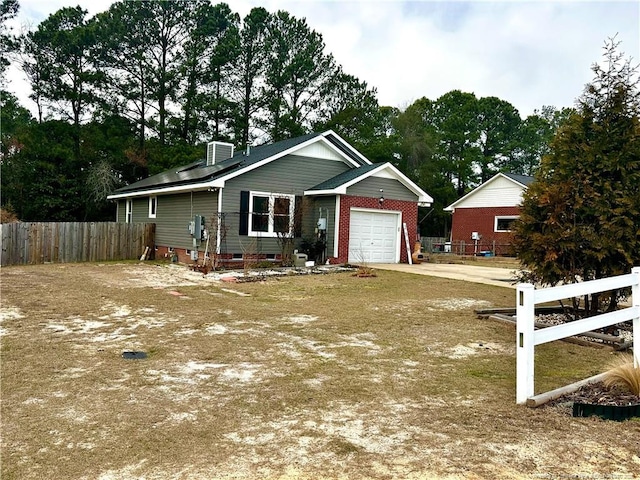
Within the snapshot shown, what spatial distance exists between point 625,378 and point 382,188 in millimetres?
14428

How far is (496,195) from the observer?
1235 inches

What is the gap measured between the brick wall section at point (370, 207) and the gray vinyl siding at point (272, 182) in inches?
70.4

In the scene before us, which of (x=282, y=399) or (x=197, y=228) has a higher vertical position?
(x=197, y=228)

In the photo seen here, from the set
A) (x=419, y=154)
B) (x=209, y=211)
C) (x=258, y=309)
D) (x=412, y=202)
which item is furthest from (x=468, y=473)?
(x=419, y=154)

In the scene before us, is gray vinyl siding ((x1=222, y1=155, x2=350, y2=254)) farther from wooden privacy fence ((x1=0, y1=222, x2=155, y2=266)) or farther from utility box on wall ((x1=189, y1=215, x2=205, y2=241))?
wooden privacy fence ((x1=0, y1=222, x2=155, y2=266))

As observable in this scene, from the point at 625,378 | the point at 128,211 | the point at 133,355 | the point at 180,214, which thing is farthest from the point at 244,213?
the point at 625,378

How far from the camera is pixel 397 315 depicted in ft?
28.0

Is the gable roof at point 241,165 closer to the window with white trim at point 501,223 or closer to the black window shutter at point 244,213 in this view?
the black window shutter at point 244,213

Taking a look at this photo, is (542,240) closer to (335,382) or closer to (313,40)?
(335,382)

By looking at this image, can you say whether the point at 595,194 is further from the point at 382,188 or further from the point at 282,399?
the point at 382,188

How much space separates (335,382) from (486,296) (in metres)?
7.36

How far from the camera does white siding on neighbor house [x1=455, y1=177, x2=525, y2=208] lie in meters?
30.2

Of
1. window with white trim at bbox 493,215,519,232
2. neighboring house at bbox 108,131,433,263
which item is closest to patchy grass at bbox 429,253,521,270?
neighboring house at bbox 108,131,433,263

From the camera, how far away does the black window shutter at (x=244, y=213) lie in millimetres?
16547
